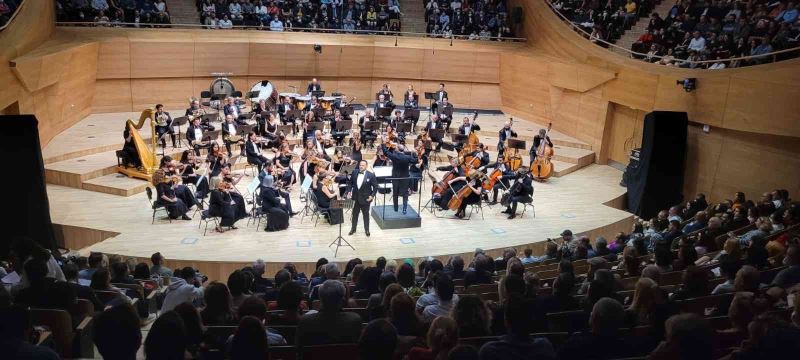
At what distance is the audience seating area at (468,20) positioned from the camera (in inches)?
866

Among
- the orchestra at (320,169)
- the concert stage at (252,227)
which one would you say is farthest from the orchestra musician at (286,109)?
the concert stage at (252,227)

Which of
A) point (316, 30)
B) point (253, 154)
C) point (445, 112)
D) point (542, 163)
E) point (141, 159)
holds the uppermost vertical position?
point (316, 30)

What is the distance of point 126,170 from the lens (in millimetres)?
13773

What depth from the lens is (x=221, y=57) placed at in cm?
1964

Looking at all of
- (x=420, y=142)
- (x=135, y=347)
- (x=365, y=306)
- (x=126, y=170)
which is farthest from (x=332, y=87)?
(x=135, y=347)

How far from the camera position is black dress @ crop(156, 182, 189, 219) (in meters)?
11.5

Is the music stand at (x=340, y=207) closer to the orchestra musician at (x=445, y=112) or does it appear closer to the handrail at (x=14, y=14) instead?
the orchestra musician at (x=445, y=112)

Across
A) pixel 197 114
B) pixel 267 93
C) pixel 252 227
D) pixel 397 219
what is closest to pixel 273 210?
pixel 252 227

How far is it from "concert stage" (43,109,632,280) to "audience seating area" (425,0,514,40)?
324 inches

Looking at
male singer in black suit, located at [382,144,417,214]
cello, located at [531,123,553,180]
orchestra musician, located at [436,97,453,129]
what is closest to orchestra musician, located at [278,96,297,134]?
orchestra musician, located at [436,97,453,129]

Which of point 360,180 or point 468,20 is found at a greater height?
point 468,20

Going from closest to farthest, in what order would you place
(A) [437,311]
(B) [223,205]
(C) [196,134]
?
(A) [437,311]
(B) [223,205]
(C) [196,134]

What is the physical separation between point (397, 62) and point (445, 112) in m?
4.48

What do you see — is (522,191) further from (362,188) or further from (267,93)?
(267,93)
